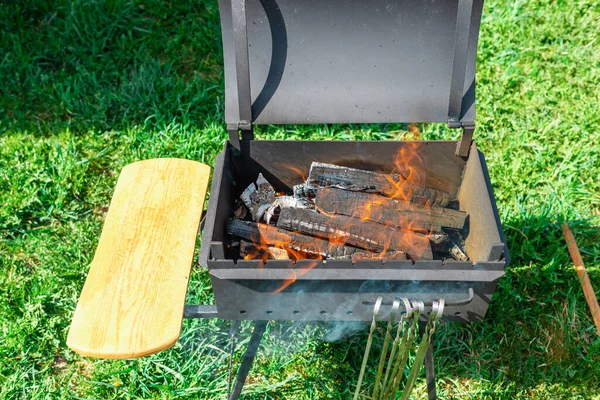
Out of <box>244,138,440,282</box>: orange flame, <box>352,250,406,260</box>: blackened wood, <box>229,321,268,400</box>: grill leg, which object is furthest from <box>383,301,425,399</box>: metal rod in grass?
<box>229,321,268,400</box>: grill leg

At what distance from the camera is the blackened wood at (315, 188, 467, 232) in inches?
95.4

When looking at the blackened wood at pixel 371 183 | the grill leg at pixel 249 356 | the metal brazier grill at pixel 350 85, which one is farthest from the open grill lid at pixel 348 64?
the grill leg at pixel 249 356

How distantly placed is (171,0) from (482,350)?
343cm

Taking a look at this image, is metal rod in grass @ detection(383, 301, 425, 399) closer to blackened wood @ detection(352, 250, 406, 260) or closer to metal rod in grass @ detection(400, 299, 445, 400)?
metal rod in grass @ detection(400, 299, 445, 400)

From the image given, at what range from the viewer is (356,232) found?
7.73ft

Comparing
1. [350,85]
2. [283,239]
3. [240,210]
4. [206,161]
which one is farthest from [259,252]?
[206,161]

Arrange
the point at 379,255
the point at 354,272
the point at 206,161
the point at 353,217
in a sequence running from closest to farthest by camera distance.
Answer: the point at 354,272, the point at 379,255, the point at 353,217, the point at 206,161

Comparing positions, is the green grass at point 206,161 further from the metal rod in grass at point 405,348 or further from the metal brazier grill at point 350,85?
the metal rod in grass at point 405,348

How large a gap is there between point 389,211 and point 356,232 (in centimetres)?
19

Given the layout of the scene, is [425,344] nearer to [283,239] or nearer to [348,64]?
[283,239]

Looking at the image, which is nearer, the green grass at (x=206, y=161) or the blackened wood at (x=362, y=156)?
the blackened wood at (x=362, y=156)

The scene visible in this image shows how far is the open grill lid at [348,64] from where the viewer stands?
2.41m

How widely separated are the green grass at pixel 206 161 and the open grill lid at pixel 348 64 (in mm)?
1085

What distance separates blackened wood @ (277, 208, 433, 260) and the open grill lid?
0.42 meters
